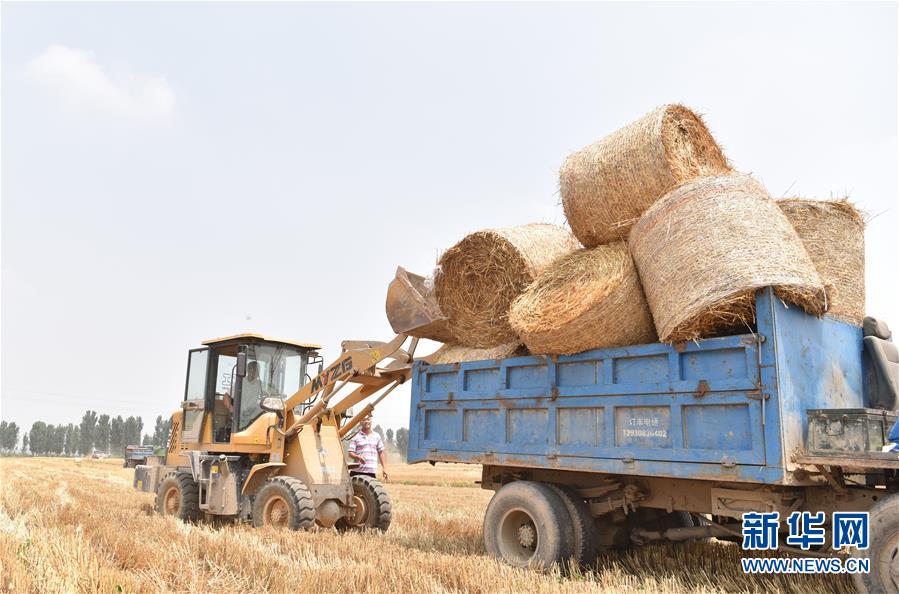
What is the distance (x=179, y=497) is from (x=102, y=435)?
11613 cm

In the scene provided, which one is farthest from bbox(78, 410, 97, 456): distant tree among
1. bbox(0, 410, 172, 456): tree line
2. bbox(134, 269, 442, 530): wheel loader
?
bbox(134, 269, 442, 530): wheel loader

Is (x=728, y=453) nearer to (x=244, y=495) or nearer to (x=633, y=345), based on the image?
(x=633, y=345)

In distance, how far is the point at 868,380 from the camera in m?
5.74

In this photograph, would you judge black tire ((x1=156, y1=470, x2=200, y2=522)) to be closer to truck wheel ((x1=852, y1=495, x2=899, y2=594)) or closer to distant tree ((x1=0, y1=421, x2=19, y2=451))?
truck wheel ((x1=852, y1=495, x2=899, y2=594))

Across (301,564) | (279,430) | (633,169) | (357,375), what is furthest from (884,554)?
(279,430)

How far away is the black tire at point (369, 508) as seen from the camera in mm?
8844

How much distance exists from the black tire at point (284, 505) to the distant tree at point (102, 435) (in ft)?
377

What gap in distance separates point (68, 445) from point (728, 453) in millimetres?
130582

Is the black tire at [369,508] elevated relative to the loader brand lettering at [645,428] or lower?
lower

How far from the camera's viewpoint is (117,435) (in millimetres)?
110875

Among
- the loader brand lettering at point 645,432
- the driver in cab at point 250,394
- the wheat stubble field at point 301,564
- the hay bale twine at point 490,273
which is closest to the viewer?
the wheat stubble field at point 301,564

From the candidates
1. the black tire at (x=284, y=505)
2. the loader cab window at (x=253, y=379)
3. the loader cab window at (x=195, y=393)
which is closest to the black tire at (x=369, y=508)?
the black tire at (x=284, y=505)

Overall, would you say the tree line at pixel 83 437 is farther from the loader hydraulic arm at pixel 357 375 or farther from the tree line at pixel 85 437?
the loader hydraulic arm at pixel 357 375

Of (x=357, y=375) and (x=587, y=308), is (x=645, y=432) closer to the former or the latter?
(x=587, y=308)
